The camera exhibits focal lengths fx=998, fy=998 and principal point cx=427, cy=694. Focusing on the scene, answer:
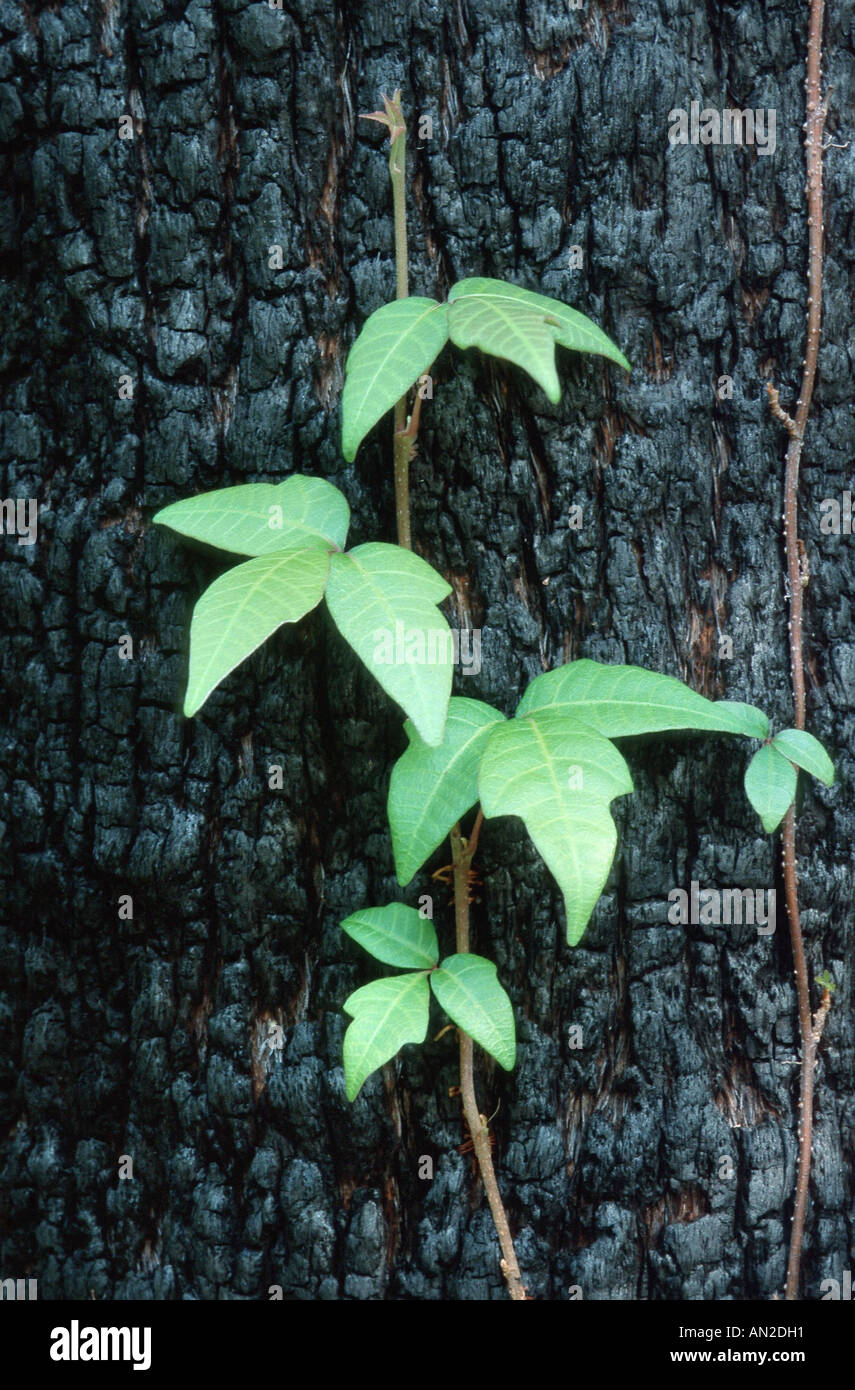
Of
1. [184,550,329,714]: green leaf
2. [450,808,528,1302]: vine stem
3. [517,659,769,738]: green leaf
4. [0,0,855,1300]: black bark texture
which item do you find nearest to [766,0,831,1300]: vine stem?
[0,0,855,1300]: black bark texture

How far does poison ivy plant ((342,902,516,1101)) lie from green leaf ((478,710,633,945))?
20 centimetres

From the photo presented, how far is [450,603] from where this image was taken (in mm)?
1258

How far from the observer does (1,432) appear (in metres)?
1.30

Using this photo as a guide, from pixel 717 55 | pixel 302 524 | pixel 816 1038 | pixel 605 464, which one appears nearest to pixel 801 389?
pixel 605 464

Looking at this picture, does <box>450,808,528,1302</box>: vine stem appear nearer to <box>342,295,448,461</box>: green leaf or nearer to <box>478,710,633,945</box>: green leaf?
Answer: <box>478,710,633,945</box>: green leaf

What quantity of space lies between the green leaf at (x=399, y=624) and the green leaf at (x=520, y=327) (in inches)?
9.3

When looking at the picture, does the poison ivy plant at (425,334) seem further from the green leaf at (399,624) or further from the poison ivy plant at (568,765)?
the poison ivy plant at (568,765)

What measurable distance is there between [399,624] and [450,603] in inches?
10.4

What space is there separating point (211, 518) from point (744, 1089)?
0.98 meters

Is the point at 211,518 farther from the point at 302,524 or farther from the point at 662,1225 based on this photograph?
the point at 662,1225

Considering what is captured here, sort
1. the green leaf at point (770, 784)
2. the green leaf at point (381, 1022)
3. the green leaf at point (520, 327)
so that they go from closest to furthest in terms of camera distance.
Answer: the green leaf at point (520, 327) → the green leaf at point (381, 1022) → the green leaf at point (770, 784)

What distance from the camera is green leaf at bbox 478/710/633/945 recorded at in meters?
0.95

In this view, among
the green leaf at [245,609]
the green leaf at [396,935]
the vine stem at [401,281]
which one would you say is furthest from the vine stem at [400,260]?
the green leaf at [396,935]

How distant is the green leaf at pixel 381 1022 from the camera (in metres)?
1.06
